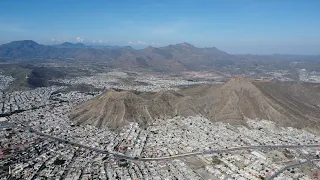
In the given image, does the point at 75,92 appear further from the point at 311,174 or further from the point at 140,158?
the point at 311,174

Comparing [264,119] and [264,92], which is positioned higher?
[264,92]

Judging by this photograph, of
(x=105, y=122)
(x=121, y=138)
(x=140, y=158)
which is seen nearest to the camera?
(x=140, y=158)

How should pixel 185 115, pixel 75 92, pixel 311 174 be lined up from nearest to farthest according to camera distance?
pixel 311 174 → pixel 185 115 → pixel 75 92

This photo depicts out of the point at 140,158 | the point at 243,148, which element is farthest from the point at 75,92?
the point at 243,148

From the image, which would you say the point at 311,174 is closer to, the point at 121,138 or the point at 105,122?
the point at 121,138

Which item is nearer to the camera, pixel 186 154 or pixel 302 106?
pixel 186 154

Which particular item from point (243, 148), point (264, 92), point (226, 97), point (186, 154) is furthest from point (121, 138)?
point (264, 92)
